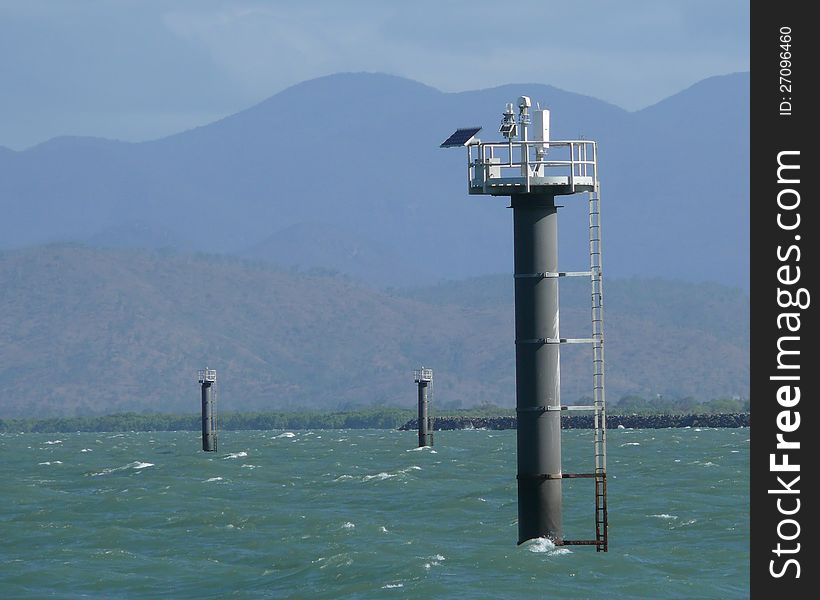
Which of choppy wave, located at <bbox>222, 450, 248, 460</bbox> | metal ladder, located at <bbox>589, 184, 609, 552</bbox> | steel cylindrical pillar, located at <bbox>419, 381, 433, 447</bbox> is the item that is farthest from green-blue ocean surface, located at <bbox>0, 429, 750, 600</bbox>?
steel cylindrical pillar, located at <bbox>419, 381, 433, 447</bbox>

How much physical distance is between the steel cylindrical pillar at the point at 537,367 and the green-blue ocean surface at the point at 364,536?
139 centimetres

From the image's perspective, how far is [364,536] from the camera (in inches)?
1799

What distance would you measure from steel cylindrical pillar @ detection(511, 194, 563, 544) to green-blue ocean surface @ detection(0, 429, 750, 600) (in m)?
1.39

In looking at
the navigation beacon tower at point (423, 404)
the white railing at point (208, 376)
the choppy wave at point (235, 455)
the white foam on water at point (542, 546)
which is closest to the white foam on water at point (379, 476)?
the choppy wave at point (235, 455)

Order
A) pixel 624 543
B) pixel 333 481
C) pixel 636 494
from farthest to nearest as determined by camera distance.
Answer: pixel 333 481 < pixel 636 494 < pixel 624 543

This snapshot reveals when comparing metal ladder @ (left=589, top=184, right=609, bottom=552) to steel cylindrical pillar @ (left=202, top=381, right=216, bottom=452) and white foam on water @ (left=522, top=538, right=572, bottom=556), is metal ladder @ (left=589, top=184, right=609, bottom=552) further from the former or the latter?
steel cylindrical pillar @ (left=202, top=381, right=216, bottom=452)

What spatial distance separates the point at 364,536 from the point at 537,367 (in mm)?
14432

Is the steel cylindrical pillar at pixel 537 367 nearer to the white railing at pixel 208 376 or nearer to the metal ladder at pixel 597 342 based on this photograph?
the metal ladder at pixel 597 342

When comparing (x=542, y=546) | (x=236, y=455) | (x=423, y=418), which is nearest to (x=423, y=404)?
(x=423, y=418)
